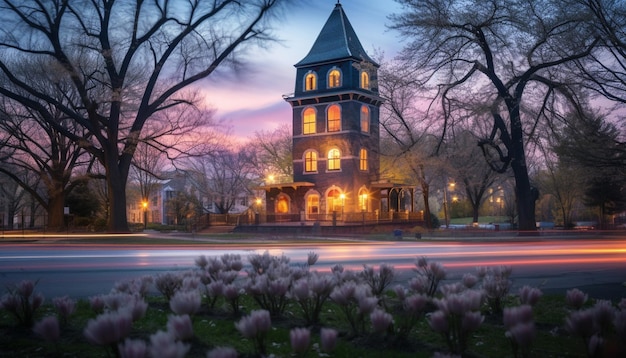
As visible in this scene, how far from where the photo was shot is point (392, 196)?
1893 inches

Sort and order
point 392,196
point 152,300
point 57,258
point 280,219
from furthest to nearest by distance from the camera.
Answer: point 392,196 < point 280,219 < point 57,258 < point 152,300

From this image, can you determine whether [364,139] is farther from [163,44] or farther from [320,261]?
[320,261]

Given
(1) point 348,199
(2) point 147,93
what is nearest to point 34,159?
(2) point 147,93

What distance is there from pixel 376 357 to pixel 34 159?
41724 mm

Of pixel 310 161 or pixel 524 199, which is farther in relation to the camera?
pixel 310 161

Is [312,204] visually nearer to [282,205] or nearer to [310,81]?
[282,205]

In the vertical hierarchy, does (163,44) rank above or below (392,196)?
above

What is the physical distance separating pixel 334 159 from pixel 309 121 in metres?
4.21

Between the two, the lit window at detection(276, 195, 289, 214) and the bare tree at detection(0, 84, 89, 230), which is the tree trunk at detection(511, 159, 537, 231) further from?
the bare tree at detection(0, 84, 89, 230)

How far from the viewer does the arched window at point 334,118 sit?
43.3 metres

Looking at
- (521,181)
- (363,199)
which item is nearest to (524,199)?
(521,181)

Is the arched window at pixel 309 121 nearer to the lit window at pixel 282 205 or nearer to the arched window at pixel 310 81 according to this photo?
the arched window at pixel 310 81

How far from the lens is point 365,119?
4428 centimetres

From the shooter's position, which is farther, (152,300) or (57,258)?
(57,258)
